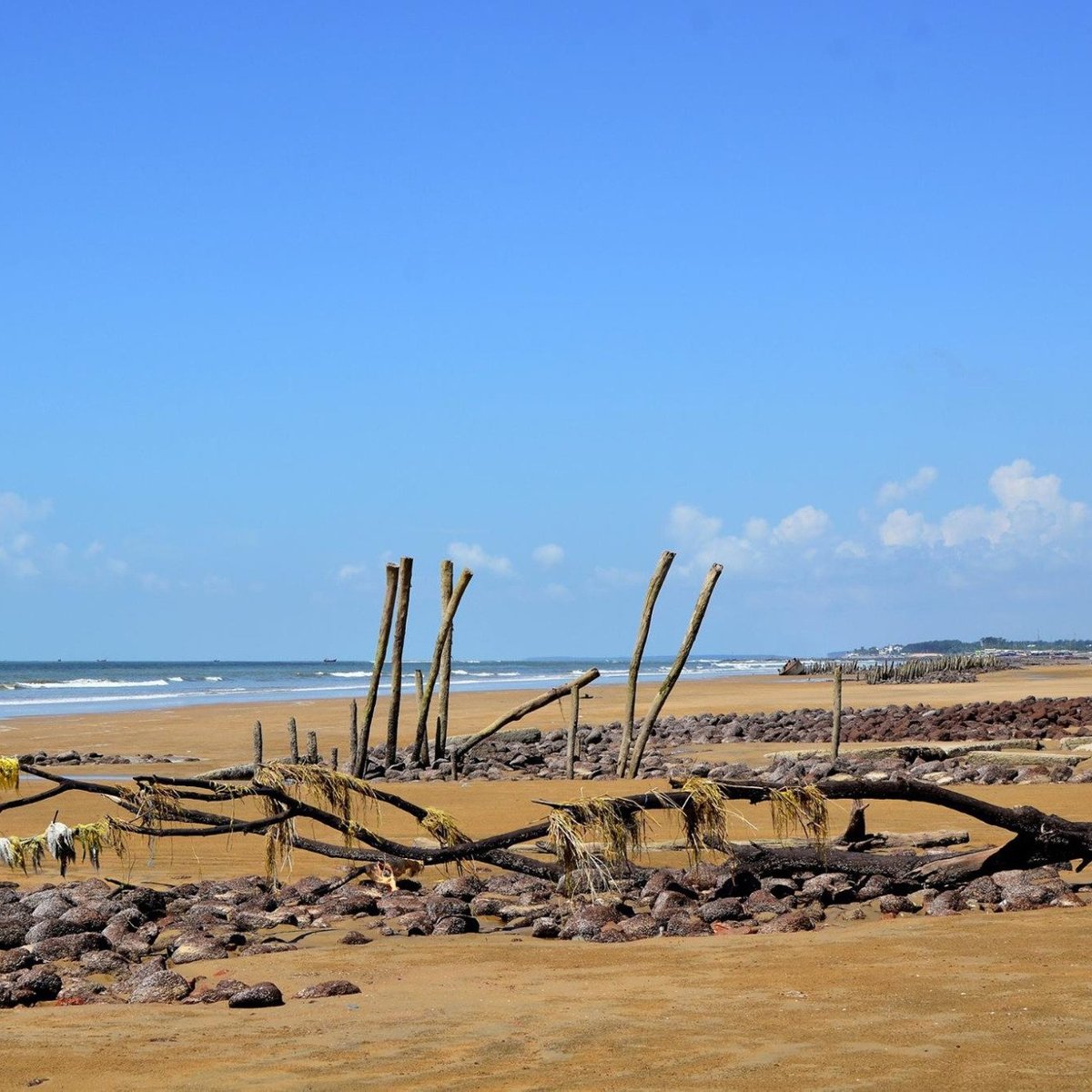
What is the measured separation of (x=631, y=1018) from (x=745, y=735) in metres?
23.9

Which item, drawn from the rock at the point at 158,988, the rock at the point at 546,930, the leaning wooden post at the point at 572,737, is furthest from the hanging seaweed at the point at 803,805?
the leaning wooden post at the point at 572,737

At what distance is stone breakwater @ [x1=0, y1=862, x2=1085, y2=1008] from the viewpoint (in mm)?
7348

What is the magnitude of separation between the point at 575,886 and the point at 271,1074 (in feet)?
12.7

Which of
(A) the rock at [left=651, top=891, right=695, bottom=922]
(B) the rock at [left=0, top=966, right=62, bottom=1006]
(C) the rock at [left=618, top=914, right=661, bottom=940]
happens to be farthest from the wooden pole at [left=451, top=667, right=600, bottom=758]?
(B) the rock at [left=0, top=966, right=62, bottom=1006]

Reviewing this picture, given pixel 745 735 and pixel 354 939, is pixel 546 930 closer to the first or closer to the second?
pixel 354 939

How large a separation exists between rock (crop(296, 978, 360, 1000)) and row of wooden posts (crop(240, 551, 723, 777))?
504 inches

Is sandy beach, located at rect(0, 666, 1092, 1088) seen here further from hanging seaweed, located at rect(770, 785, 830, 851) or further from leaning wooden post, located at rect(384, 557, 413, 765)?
leaning wooden post, located at rect(384, 557, 413, 765)

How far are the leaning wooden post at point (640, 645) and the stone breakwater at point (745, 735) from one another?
1.21 meters

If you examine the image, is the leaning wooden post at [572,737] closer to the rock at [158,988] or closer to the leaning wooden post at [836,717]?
the leaning wooden post at [836,717]

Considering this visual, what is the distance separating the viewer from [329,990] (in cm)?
662

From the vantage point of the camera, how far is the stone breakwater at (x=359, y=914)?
735cm

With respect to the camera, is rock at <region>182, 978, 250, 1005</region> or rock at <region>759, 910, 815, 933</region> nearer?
rock at <region>182, 978, 250, 1005</region>

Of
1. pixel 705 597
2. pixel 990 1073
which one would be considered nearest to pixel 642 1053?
pixel 990 1073

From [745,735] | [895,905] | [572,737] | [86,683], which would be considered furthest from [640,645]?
[86,683]
